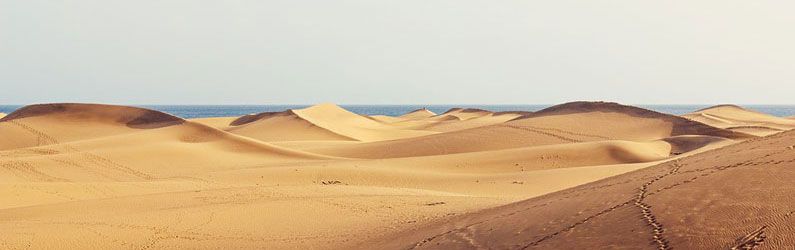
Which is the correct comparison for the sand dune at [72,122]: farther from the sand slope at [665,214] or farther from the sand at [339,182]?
the sand slope at [665,214]

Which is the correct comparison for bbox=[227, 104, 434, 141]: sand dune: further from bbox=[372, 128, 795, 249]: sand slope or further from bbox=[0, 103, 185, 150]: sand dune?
bbox=[372, 128, 795, 249]: sand slope

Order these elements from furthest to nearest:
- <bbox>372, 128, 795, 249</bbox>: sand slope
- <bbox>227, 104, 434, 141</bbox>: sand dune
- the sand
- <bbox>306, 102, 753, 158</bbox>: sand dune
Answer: <bbox>227, 104, 434, 141</bbox>: sand dune, <bbox>306, 102, 753, 158</bbox>: sand dune, the sand, <bbox>372, 128, 795, 249</bbox>: sand slope

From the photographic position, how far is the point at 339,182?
56.3ft

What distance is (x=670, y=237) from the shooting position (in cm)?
492

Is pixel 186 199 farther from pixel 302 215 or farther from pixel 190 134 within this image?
pixel 190 134

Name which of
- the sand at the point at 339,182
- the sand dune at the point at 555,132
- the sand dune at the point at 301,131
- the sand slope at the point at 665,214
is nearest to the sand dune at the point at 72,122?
→ the sand at the point at 339,182

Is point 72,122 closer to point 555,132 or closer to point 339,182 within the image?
point 339,182

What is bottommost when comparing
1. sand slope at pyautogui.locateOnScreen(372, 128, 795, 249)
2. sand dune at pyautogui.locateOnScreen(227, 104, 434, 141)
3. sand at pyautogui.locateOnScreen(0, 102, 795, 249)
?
sand dune at pyautogui.locateOnScreen(227, 104, 434, 141)

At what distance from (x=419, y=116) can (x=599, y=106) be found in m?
48.0

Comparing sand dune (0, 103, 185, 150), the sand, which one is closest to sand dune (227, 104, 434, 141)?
sand dune (0, 103, 185, 150)

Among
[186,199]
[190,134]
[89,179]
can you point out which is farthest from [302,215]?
[190,134]

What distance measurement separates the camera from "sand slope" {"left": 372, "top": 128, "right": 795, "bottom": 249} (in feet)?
15.7

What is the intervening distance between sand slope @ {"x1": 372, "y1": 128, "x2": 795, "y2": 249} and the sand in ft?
0.10

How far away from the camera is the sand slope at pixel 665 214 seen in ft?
15.7
